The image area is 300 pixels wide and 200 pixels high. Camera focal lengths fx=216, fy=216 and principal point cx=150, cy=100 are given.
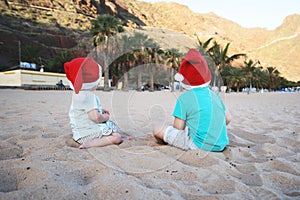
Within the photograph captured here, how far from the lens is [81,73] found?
211cm

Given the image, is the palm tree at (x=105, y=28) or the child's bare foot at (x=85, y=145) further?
the palm tree at (x=105, y=28)

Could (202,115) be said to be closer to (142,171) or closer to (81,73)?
(142,171)

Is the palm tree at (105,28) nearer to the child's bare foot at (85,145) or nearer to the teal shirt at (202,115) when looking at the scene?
the child's bare foot at (85,145)

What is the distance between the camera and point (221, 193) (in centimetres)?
135

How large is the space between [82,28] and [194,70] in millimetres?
62652

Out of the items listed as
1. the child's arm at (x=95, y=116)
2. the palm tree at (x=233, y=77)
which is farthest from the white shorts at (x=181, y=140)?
the palm tree at (x=233, y=77)

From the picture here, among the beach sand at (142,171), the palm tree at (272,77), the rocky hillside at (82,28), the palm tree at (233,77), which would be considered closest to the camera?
the beach sand at (142,171)

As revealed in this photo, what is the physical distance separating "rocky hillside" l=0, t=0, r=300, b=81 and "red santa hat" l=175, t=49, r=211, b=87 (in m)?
1.91

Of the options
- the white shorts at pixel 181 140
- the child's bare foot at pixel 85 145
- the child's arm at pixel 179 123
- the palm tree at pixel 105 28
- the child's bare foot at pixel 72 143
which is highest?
the palm tree at pixel 105 28

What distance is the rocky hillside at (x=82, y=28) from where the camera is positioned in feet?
135

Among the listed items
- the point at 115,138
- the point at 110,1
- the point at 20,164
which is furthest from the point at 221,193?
the point at 110,1

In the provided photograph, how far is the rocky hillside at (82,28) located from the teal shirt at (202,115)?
79.4 inches

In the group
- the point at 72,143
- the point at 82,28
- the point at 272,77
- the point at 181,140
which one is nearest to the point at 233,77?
the point at 272,77

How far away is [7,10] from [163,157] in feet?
202
